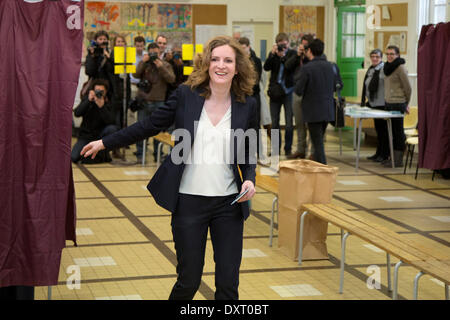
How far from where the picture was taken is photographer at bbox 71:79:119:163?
11750mm

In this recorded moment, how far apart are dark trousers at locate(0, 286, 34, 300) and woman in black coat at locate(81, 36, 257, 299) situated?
43.8 inches

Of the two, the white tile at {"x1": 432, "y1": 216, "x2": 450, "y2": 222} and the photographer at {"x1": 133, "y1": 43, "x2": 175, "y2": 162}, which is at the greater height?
the photographer at {"x1": 133, "y1": 43, "x2": 175, "y2": 162}

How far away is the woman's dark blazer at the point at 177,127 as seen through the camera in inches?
157

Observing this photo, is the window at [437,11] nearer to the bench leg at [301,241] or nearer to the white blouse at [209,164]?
the bench leg at [301,241]

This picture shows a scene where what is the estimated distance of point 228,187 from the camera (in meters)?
4.02

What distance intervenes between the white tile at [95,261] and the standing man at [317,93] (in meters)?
4.57

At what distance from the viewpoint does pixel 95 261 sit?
21.6 ft

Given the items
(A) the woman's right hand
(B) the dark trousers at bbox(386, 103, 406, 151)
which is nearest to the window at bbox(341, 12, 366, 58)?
(B) the dark trousers at bbox(386, 103, 406, 151)

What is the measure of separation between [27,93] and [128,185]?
618cm

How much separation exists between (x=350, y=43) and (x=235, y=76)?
44.3 feet

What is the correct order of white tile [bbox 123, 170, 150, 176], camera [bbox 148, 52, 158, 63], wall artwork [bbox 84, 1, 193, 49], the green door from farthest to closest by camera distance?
the green door
wall artwork [bbox 84, 1, 193, 49]
camera [bbox 148, 52, 158, 63]
white tile [bbox 123, 170, 150, 176]

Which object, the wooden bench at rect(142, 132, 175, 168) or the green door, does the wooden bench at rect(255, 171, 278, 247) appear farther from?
the green door

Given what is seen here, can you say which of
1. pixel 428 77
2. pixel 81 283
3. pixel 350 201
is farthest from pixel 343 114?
pixel 81 283

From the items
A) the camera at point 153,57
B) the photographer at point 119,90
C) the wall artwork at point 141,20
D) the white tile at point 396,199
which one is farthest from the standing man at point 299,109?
the wall artwork at point 141,20
